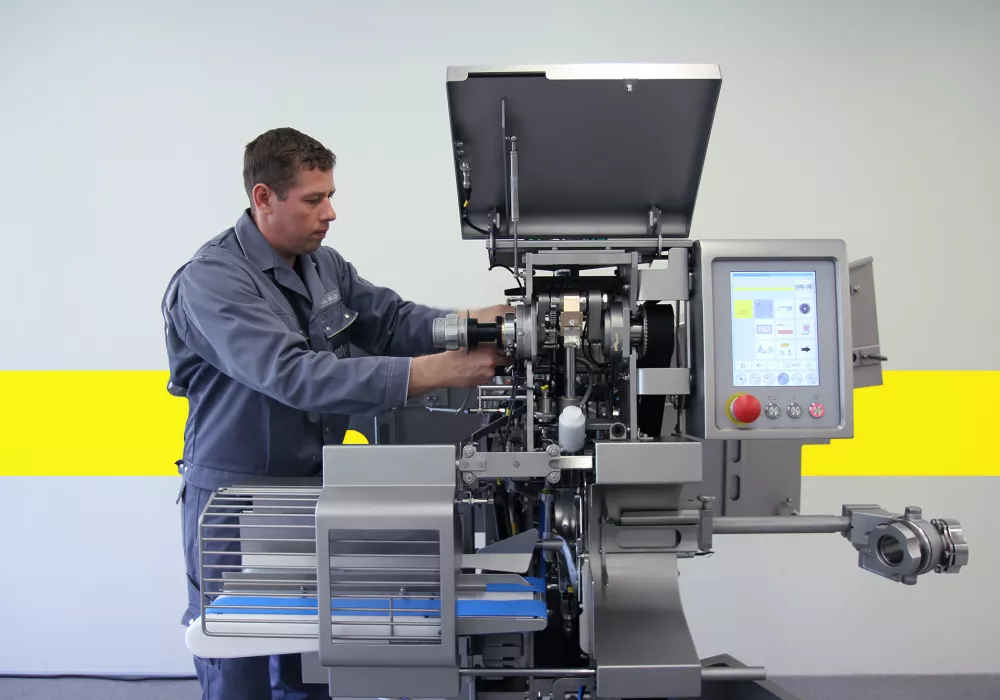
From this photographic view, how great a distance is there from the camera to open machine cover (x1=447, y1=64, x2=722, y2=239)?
1118 millimetres

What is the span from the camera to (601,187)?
1.34 metres

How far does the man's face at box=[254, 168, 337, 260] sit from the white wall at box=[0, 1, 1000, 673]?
77cm

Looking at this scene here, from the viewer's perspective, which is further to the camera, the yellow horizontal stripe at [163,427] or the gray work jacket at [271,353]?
the yellow horizontal stripe at [163,427]

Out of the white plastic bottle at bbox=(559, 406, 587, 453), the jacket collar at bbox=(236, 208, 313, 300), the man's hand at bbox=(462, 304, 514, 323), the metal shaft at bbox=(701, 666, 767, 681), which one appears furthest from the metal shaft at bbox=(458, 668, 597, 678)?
the jacket collar at bbox=(236, 208, 313, 300)

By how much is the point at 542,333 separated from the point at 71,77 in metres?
2.08

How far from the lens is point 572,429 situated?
105 centimetres

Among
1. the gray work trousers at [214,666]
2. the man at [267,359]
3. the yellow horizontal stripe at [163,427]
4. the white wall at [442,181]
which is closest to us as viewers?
the man at [267,359]

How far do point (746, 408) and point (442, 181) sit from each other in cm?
151

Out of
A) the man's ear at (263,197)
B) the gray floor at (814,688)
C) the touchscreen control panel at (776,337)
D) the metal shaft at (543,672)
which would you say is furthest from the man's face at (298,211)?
the gray floor at (814,688)

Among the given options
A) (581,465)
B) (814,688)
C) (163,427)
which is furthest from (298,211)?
(814,688)

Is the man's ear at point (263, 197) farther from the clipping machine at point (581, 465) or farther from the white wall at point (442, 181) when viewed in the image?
the white wall at point (442, 181)

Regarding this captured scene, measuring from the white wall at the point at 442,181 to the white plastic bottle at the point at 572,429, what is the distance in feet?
4.28

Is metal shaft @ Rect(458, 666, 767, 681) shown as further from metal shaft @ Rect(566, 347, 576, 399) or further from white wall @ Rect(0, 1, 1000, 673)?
white wall @ Rect(0, 1, 1000, 673)

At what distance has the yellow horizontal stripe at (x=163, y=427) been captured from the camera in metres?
2.33
